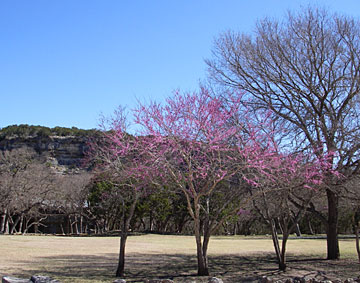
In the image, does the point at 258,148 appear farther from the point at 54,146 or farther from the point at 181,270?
the point at 54,146

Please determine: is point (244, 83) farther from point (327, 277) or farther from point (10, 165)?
point (10, 165)

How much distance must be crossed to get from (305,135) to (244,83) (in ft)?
9.64

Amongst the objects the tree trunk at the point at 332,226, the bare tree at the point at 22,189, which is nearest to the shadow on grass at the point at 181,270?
the tree trunk at the point at 332,226

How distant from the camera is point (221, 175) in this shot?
28.0ft

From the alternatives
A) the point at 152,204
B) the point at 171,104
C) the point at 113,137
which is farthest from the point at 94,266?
the point at 152,204

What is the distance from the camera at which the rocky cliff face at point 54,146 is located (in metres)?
58.9

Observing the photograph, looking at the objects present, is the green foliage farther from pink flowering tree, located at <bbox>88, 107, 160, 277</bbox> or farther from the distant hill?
pink flowering tree, located at <bbox>88, 107, 160, 277</bbox>

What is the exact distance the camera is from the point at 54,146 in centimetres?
6150

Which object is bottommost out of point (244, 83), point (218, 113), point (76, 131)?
point (218, 113)

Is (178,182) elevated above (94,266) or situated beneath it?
elevated above

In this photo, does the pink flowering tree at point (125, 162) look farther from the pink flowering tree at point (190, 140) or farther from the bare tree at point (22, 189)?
the bare tree at point (22, 189)

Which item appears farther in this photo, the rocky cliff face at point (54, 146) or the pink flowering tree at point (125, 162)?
the rocky cliff face at point (54, 146)

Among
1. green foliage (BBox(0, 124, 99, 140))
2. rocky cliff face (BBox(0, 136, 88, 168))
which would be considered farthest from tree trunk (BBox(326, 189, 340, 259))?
green foliage (BBox(0, 124, 99, 140))

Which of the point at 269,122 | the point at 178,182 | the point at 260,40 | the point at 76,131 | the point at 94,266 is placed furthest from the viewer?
the point at 76,131
